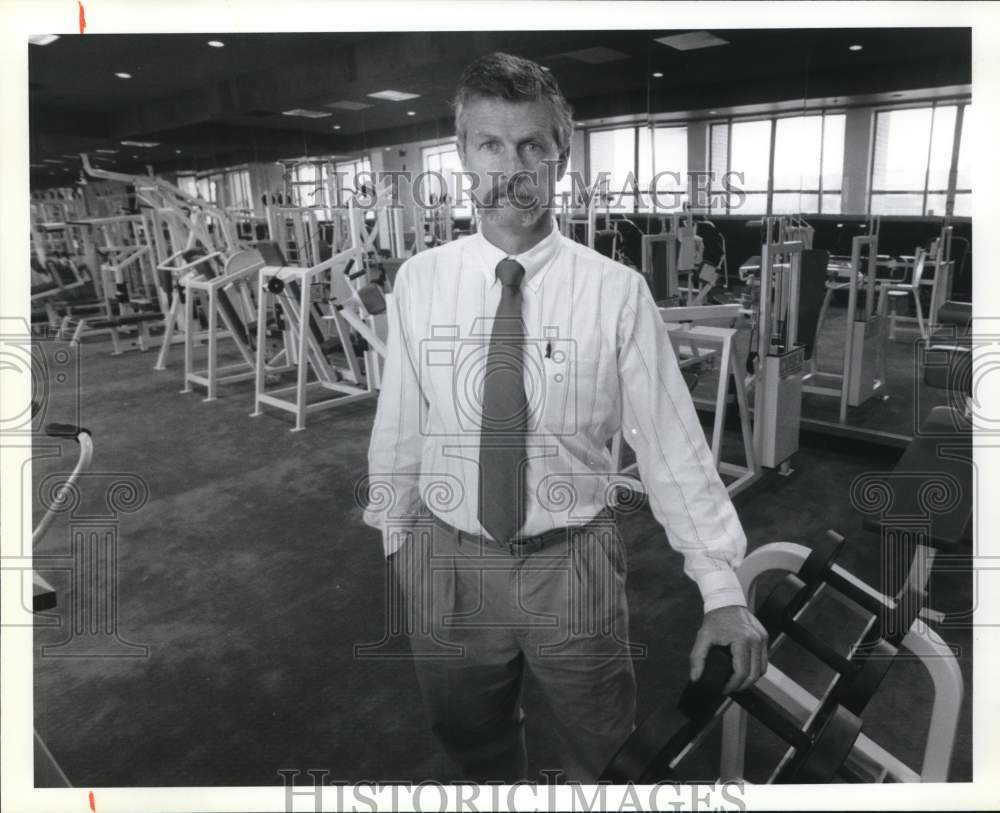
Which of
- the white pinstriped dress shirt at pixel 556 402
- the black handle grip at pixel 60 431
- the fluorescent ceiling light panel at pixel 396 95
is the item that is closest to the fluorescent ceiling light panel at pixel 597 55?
the fluorescent ceiling light panel at pixel 396 95

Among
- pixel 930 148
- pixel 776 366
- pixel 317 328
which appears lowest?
pixel 776 366

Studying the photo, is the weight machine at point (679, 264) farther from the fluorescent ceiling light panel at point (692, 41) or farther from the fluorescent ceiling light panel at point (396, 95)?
the fluorescent ceiling light panel at point (396, 95)

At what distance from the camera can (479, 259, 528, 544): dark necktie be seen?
4.08 feet

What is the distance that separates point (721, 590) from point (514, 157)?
0.89 meters

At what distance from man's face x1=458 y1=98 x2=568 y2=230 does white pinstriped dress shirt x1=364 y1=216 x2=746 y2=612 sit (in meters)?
0.08

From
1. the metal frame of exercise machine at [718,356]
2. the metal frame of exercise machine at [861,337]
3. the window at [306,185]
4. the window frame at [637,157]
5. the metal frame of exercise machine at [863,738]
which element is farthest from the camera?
the metal frame of exercise machine at [861,337]

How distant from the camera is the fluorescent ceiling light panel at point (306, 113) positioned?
69.2 inches

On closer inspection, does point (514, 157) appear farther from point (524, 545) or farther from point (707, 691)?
point (707, 691)

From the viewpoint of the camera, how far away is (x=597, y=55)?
1.51 m

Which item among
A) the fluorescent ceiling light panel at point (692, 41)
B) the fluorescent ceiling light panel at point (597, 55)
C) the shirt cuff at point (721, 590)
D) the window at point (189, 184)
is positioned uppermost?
the fluorescent ceiling light panel at point (692, 41)

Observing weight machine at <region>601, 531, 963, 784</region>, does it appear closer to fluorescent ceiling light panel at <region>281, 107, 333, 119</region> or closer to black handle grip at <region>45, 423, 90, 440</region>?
black handle grip at <region>45, 423, 90, 440</region>

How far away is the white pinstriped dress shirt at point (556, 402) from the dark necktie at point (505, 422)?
0.02 meters

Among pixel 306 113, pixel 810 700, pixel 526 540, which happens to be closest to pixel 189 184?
pixel 306 113

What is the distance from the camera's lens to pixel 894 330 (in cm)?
316
